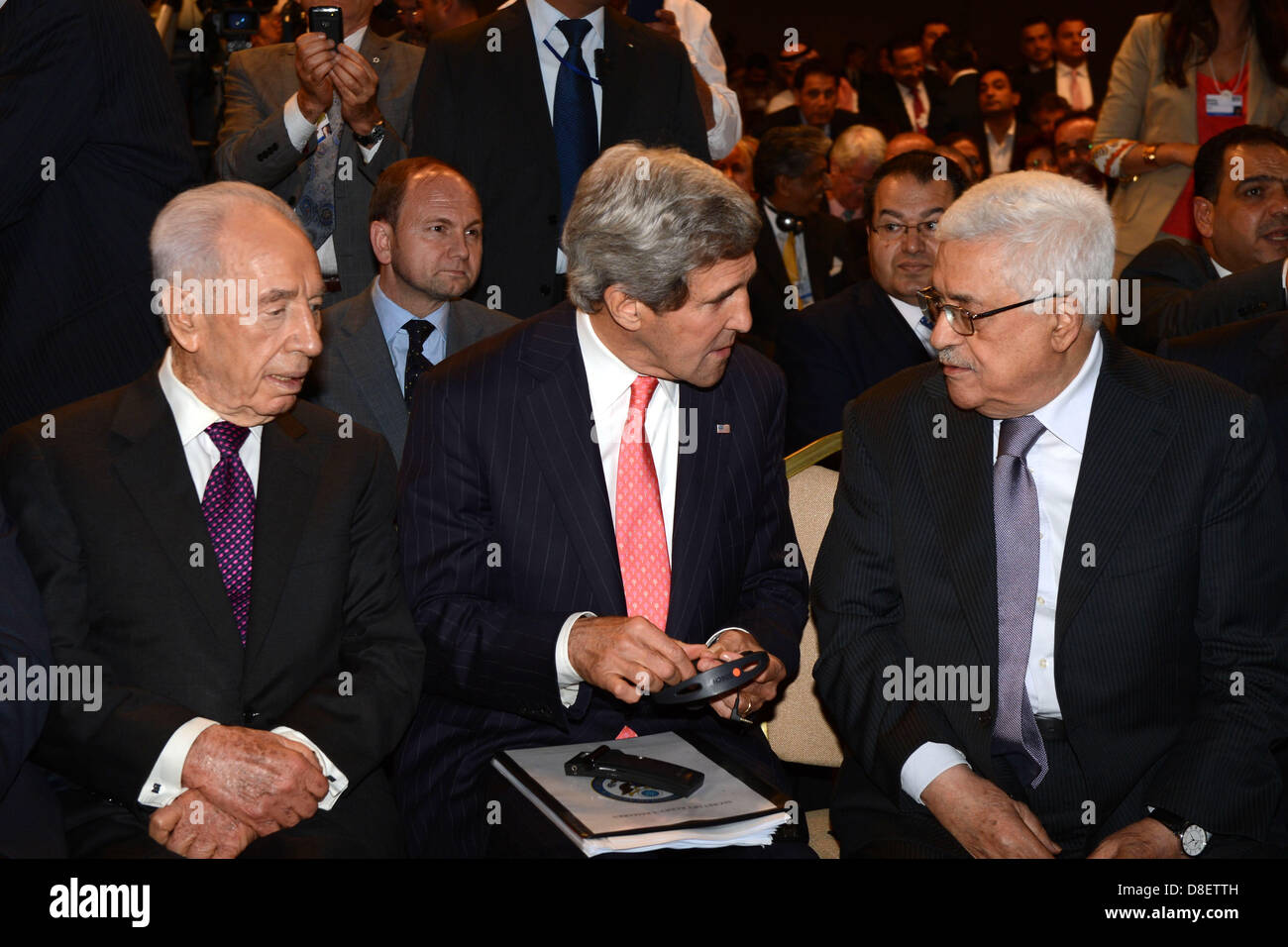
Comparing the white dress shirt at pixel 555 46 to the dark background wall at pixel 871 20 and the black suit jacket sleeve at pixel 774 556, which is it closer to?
the black suit jacket sleeve at pixel 774 556

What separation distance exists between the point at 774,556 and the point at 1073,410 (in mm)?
723

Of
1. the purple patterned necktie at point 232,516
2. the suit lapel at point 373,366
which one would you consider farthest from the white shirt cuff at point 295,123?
the purple patterned necktie at point 232,516

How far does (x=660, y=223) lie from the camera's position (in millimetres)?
2596

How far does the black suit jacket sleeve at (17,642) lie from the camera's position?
2129 mm

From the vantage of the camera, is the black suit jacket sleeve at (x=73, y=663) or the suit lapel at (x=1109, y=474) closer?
the black suit jacket sleeve at (x=73, y=663)

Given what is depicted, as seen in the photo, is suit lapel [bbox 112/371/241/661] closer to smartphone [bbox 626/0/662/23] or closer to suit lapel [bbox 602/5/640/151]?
suit lapel [bbox 602/5/640/151]

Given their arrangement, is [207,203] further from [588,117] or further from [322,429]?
[588,117]

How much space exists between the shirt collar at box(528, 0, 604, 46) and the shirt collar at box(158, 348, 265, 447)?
2.34 metres

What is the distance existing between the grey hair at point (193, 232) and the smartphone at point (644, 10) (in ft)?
11.4

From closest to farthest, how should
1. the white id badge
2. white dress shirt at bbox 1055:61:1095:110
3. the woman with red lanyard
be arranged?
the woman with red lanyard → the white id badge → white dress shirt at bbox 1055:61:1095:110

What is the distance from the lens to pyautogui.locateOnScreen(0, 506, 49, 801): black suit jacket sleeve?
213cm

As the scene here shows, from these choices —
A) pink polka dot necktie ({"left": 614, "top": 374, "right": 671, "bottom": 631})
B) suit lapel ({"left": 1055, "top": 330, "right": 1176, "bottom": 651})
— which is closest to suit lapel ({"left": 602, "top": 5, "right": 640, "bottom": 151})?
pink polka dot necktie ({"left": 614, "top": 374, "right": 671, "bottom": 631})

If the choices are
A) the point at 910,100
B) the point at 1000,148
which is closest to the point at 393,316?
the point at 1000,148

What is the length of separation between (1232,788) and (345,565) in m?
1.72
